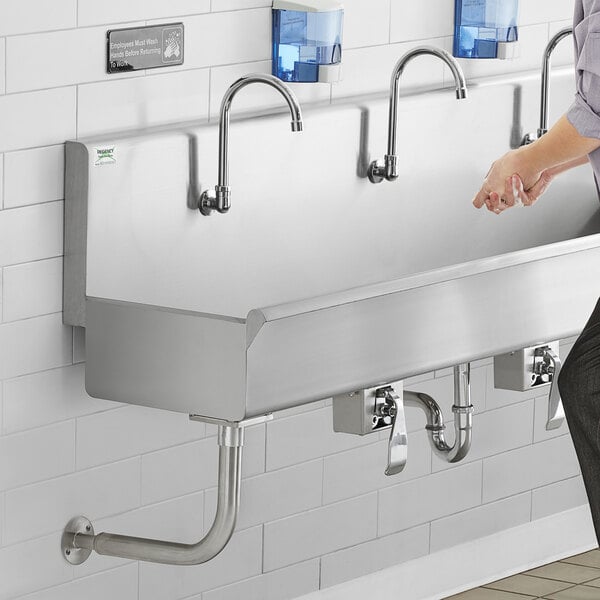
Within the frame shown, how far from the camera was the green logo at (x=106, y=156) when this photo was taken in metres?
2.69

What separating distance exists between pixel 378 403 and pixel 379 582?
83 centimetres

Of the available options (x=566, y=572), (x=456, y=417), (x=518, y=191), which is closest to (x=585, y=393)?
(x=518, y=191)

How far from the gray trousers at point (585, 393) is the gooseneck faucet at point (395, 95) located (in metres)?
0.57

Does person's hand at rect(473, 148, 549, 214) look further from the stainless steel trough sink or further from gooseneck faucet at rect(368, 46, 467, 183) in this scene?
gooseneck faucet at rect(368, 46, 467, 183)

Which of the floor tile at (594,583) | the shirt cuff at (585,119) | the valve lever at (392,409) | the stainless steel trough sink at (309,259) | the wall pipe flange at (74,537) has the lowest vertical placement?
the floor tile at (594,583)

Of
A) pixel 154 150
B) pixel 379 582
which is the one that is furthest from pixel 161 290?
pixel 379 582

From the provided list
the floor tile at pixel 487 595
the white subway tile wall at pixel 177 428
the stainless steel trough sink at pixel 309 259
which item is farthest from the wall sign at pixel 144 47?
the floor tile at pixel 487 595

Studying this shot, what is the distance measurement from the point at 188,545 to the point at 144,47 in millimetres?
882

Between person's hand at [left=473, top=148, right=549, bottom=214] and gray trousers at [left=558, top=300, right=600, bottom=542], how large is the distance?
0.72 feet

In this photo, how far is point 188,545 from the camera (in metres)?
2.80

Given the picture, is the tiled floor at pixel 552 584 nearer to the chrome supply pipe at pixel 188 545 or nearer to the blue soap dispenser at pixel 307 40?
the chrome supply pipe at pixel 188 545

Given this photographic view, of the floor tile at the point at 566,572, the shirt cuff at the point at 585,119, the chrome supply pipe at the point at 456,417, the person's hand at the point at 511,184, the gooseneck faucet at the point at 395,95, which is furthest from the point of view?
the floor tile at the point at 566,572

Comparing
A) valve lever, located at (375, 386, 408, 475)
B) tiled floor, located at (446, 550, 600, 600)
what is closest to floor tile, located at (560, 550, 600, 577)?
tiled floor, located at (446, 550, 600, 600)

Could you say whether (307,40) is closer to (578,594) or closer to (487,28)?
(487,28)
